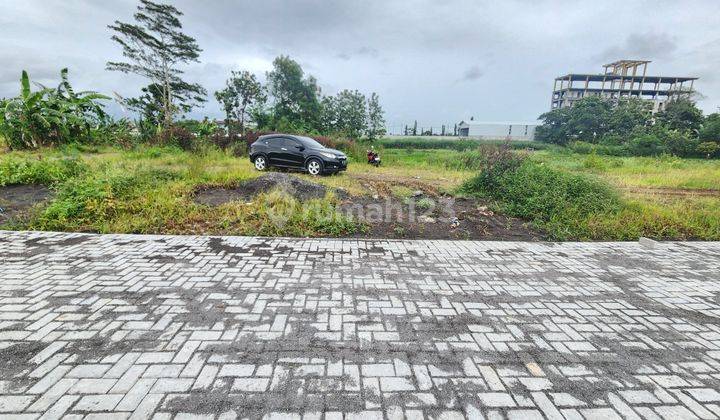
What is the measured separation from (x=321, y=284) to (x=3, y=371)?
9.04 feet

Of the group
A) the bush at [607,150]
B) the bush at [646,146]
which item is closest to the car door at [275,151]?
the bush at [607,150]

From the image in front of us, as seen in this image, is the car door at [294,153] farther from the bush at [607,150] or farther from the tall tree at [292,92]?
the bush at [607,150]

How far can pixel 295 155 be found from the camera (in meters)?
11.6

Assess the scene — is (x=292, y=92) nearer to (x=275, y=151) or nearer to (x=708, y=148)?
(x=275, y=151)

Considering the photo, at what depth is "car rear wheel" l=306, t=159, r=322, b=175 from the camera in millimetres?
11477

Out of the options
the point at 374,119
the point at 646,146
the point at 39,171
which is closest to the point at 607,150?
the point at 646,146

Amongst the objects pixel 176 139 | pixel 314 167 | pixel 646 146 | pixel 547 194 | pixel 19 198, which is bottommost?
pixel 19 198

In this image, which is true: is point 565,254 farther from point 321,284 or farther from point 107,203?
point 107,203

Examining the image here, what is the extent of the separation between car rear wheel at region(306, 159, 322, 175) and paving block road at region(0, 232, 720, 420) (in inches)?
261

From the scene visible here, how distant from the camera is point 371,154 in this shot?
682 inches

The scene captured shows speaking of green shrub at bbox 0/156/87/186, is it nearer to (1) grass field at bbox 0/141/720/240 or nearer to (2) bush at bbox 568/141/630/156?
(1) grass field at bbox 0/141/720/240

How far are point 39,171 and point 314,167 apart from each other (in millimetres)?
7498

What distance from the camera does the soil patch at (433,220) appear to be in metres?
6.40

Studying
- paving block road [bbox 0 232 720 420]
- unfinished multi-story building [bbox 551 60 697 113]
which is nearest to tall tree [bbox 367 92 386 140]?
paving block road [bbox 0 232 720 420]
